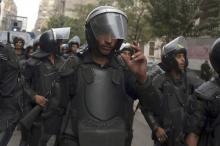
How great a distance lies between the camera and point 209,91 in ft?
10.9

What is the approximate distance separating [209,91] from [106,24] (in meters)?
0.83

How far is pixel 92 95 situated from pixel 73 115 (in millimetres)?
189

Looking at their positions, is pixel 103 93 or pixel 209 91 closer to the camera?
pixel 209 91

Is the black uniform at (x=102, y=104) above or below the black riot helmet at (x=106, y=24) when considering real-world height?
below

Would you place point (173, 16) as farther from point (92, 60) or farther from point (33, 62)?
point (92, 60)

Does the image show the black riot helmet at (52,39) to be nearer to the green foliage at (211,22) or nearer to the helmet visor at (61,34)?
the helmet visor at (61,34)

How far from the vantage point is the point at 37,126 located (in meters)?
5.87

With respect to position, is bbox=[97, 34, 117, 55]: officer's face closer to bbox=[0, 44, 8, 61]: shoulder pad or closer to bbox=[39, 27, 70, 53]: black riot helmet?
bbox=[0, 44, 8, 61]: shoulder pad

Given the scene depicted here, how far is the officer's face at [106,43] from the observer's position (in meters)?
3.46

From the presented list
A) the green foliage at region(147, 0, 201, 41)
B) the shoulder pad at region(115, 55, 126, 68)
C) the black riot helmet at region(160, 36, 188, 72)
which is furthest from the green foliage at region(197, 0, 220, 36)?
the shoulder pad at region(115, 55, 126, 68)

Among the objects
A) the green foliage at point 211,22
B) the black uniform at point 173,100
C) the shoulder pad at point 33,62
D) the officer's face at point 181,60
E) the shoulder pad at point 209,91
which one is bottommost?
the black uniform at point 173,100

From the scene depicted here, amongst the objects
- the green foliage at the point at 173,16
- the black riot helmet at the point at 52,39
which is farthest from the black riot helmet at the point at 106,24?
the green foliage at the point at 173,16

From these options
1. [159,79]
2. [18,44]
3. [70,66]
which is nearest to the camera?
[70,66]

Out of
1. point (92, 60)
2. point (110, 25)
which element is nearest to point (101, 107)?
point (92, 60)
